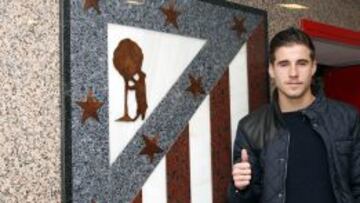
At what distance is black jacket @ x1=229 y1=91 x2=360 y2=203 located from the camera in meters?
2.35

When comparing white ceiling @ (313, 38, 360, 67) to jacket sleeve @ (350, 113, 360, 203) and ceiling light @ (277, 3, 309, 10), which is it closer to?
ceiling light @ (277, 3, 309, 10)

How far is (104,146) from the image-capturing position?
7.19 ft

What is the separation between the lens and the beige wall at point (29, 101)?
6.33 ft

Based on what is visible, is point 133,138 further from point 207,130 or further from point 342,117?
point 342,117

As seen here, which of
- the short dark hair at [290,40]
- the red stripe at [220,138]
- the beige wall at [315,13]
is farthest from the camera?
the beige wall at [315,13]

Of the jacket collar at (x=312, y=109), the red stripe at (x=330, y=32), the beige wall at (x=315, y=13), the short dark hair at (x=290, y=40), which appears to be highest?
the beige wall at (x=315, y=13)

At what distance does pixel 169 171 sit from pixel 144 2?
2.32 ft

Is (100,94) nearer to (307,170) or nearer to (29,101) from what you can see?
(29,101)

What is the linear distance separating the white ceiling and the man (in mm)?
991

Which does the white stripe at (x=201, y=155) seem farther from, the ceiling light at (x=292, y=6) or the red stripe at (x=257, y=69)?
the ceiling light at (x=292, y=6)

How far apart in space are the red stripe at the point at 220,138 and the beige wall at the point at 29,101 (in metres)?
0.83

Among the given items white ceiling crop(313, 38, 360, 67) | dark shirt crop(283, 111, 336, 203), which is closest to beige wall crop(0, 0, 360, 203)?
dark shirt crop(283, 111, 336, 203)

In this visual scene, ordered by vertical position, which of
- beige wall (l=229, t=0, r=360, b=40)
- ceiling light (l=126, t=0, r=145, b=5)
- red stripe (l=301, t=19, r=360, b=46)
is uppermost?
beige wall (l=229, t=0, r=360, b=40)

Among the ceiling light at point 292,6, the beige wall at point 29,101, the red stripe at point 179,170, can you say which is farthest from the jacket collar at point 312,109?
the beige wall at point 29,101
